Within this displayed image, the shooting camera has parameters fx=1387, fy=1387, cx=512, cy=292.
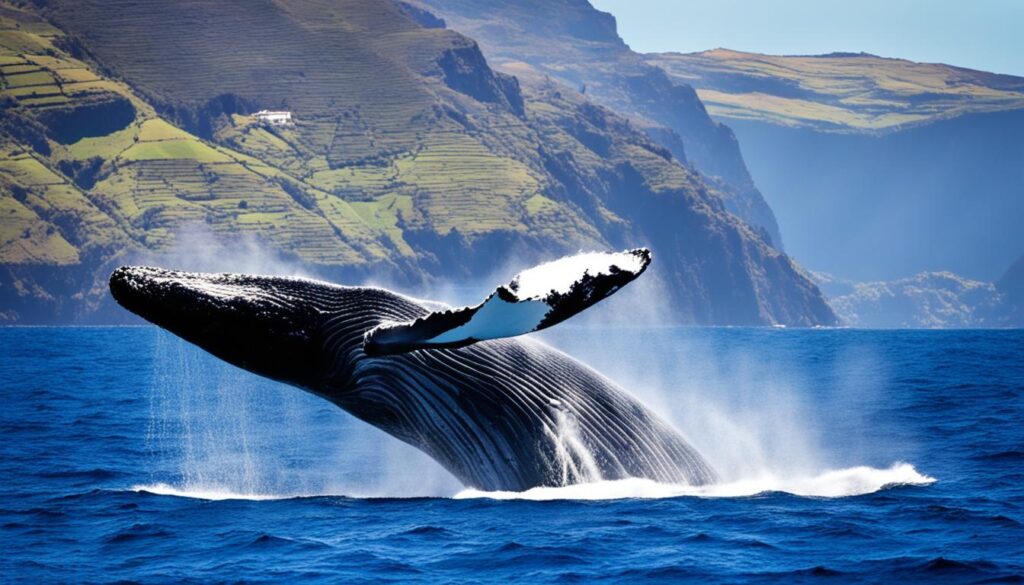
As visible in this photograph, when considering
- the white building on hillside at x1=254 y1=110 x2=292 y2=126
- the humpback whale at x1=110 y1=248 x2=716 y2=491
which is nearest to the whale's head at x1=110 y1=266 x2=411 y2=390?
the humpback whale at x1=110 y1=248 x2=716 y2=491

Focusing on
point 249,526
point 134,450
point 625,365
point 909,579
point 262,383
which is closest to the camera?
point 909,579

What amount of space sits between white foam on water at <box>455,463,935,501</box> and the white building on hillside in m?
174

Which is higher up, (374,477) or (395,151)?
(374,477)

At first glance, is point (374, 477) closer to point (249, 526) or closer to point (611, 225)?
point (249, 526)

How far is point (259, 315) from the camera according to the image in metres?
8.23

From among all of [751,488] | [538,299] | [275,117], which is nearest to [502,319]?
[538,299]

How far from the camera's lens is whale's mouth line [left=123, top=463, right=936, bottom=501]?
9258 mm

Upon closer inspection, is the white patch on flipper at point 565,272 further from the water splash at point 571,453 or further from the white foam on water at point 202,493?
the white foam on water at point 202,493

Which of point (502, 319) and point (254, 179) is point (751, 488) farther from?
point (254, 179)

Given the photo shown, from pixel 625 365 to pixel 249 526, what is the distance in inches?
1537

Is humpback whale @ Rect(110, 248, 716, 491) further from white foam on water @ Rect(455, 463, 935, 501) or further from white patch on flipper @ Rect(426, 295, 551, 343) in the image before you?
white patch on flipper @ Rect(426, 295, 551, 343)

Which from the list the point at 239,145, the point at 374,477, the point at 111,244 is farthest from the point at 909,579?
the point at 239,145

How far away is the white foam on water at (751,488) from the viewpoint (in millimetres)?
9242

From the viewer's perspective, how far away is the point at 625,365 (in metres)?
48.7
